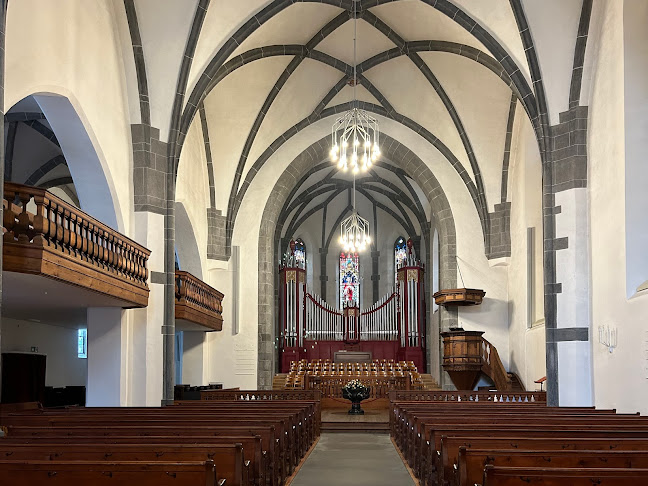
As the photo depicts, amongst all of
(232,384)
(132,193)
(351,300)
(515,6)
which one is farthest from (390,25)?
(351,300)

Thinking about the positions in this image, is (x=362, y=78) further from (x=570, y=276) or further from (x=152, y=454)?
(x=152, y=454)

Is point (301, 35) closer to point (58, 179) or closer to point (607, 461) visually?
point (58, 179)

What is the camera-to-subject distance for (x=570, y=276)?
581 inches

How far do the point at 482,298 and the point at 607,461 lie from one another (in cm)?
1704

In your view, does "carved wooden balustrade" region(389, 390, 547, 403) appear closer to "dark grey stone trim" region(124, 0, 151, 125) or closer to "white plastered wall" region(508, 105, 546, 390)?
"white plastered wall" region(508, 105, 546, 390)

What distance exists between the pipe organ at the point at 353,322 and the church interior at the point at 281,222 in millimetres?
1219

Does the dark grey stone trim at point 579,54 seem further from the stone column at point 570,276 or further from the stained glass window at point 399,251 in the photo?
the stained glass window at point 399,251

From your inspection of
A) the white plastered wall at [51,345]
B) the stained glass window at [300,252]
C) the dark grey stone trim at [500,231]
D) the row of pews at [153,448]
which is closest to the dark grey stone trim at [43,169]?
the white plastered wall at [51,345]

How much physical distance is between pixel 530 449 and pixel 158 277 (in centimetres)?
1088

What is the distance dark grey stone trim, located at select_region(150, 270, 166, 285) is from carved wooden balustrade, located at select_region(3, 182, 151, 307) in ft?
4.64

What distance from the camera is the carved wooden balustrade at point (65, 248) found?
385 inches

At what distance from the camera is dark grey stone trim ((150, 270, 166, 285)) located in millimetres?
15695

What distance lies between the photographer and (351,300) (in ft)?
119

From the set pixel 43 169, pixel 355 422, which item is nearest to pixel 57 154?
pixel 43 169
